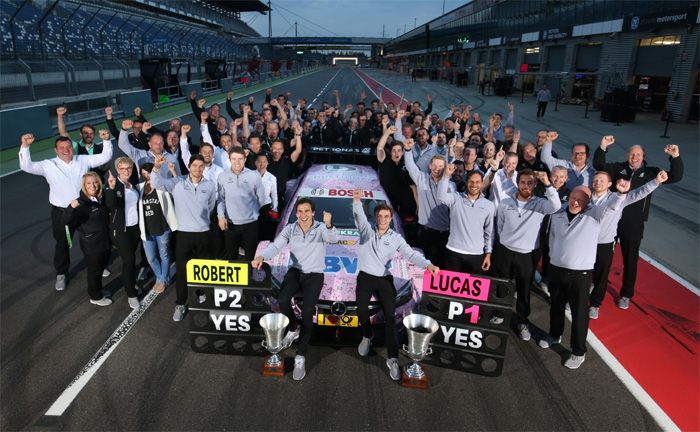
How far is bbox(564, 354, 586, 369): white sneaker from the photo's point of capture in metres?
4.52

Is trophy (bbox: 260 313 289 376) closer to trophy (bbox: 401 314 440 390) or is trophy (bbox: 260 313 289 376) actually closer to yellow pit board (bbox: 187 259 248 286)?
yellow pit board (bbox: 187 259 248 286)

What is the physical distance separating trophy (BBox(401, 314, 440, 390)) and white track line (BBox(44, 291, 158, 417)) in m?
3.06

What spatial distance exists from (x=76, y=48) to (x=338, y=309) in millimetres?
34118

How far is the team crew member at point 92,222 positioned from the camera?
197 inches

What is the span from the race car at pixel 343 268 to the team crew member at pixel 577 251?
144 centimetres

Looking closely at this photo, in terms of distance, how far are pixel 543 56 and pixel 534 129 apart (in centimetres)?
2105

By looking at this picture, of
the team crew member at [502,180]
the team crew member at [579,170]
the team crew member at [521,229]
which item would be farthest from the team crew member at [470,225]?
the team crew member at [579,170]

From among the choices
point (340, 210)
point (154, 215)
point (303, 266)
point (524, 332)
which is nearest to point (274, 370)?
point (303, 266)

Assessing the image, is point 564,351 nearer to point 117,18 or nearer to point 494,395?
point 494,395

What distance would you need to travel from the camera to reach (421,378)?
420cm

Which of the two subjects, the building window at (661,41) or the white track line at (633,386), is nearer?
the white track line at (633,386)

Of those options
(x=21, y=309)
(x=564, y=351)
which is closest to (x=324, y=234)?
(x=564, y=351)

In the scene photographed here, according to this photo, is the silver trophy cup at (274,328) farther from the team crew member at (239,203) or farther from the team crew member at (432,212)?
the team crew member at (432,212)

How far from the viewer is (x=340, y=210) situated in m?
5.68
